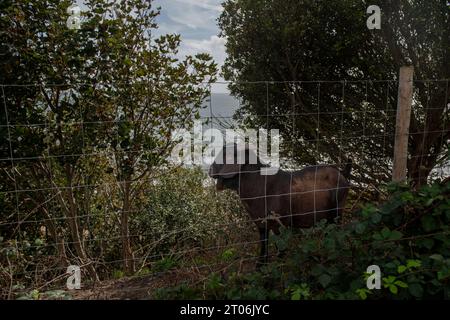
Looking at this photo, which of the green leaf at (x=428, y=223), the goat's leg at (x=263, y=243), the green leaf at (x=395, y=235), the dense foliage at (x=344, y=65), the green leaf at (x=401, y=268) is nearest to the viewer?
the green leaf at (x=401, y=268)

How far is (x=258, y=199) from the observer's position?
4.30 m

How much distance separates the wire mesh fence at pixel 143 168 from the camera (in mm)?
4348

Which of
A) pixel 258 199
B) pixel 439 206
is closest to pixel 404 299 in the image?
pixel 439 206

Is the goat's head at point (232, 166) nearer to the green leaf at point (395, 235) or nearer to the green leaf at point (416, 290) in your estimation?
the green leaf at point (395, 235)

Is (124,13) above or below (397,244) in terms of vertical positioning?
above

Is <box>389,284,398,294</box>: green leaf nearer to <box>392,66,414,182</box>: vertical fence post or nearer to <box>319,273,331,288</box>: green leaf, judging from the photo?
<box>319,273,331,288</box>: green leaf

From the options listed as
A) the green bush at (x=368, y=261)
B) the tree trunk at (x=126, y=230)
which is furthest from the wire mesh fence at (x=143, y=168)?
the green bush at (x=368, y=261)

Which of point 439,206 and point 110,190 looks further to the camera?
point 110,190

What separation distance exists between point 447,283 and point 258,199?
1849 millimetres

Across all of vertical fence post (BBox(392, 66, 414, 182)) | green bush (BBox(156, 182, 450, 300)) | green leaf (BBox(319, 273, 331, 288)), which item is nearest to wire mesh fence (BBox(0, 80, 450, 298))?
vertical fence post (BBox(392, 66, 414, 182))

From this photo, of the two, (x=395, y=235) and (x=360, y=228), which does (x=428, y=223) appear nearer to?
(x=395, y=235)

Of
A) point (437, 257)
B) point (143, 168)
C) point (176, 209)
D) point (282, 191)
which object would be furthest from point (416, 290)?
point (176, 209)
